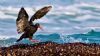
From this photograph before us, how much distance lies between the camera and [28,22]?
24938 mm

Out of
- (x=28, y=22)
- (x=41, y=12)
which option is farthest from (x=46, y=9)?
(x=28, y=22)

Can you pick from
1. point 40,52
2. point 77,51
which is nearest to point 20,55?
point 40,52

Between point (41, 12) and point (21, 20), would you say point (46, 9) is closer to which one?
point (41, 12)

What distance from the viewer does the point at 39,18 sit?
78.5ft

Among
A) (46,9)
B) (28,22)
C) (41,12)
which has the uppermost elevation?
(46,9)

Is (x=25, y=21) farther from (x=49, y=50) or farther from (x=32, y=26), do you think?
(x=49, y=50)

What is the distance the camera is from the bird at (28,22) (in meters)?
23.9

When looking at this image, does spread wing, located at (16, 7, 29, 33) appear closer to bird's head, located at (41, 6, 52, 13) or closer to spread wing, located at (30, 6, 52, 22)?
spread wing, located at (30, 6, 52, 22)

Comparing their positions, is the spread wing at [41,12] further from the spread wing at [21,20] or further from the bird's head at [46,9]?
the spread wing at [21,20]

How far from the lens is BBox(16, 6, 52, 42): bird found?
78.4 feet

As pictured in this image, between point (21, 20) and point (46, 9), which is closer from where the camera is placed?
point (21, 20)

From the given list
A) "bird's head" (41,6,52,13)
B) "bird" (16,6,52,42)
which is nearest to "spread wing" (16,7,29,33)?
"bird" (16,6,52,42)

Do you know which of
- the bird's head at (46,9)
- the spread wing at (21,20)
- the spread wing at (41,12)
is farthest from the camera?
the bird's head at (46,9)

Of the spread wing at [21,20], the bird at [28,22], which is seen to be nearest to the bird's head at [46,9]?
the bird at [28,22]
